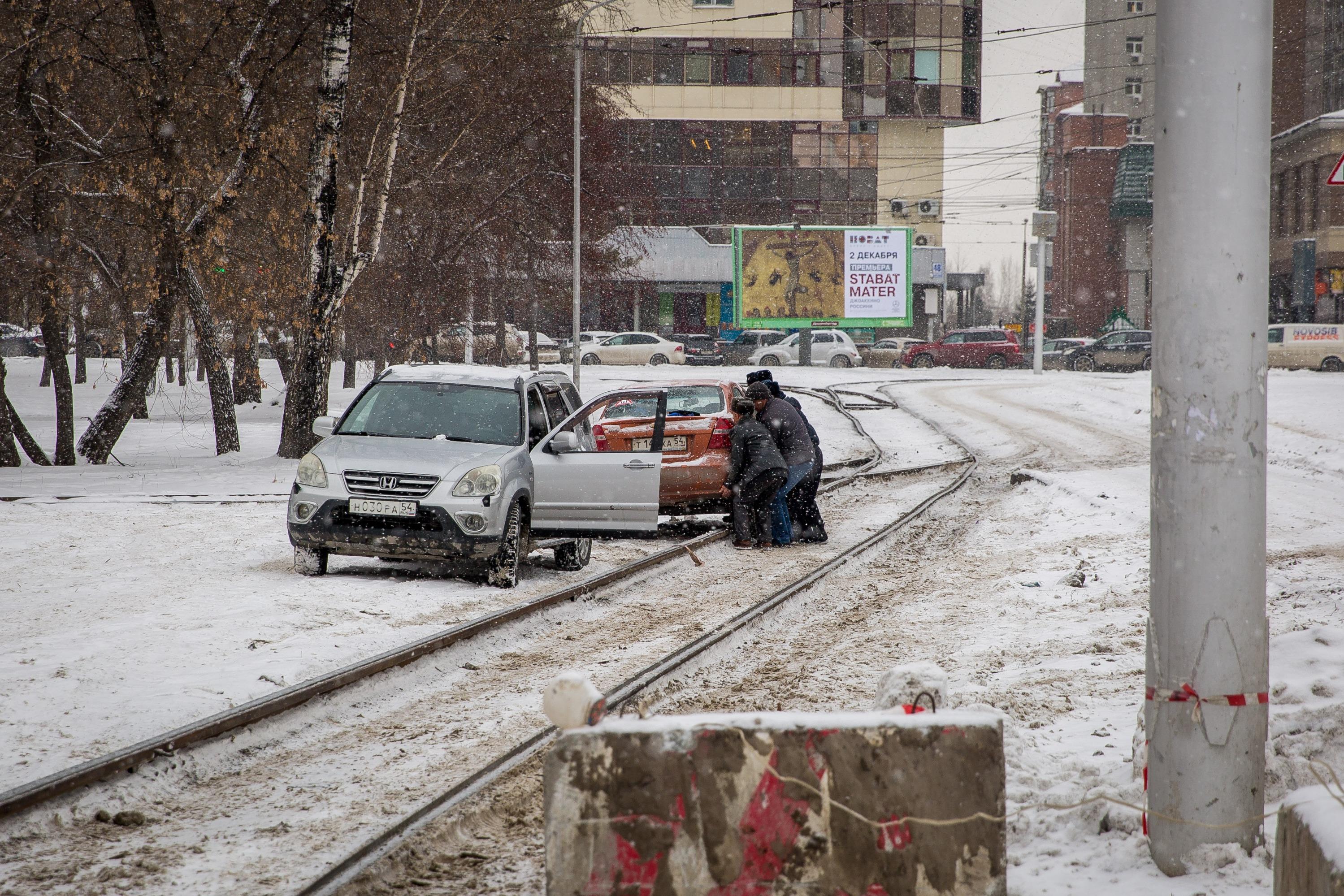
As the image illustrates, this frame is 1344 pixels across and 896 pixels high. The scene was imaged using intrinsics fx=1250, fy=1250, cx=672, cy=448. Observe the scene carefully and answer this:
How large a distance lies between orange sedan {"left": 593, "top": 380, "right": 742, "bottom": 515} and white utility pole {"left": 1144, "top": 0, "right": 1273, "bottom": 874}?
953 cm

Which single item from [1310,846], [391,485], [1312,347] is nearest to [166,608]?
[391,485]

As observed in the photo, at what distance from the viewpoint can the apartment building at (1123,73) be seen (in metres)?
77.1

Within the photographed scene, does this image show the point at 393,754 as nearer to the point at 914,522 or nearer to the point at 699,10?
the point at 914,522

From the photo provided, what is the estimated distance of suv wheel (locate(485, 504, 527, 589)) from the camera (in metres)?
9.87

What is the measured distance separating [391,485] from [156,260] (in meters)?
11.9

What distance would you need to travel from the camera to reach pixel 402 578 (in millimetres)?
10156

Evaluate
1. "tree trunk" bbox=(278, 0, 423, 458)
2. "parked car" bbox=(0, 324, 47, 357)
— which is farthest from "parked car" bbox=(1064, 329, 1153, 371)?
"parked car" bbox=(0, 324, 47, 357)

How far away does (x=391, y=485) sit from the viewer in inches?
377

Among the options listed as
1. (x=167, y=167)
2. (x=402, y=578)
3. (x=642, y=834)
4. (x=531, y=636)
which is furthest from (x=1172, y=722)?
(x=167, y=167)

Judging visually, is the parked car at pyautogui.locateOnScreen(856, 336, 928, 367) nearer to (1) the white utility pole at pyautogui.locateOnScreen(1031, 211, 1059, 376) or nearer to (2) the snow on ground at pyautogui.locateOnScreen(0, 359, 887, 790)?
(1) the white utility pole at pyautogui.locateOnScreen(1031, 211, 1059, 376)

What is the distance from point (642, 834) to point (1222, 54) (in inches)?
104

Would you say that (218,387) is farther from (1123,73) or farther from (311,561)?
(1123,73)

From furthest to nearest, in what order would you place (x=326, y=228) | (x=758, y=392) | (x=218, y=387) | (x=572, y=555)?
(x=218, y=387)
(x=326, y=228)
(x=758, y=392)
(x=572, y=555)

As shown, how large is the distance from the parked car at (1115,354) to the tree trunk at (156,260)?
122 ft
